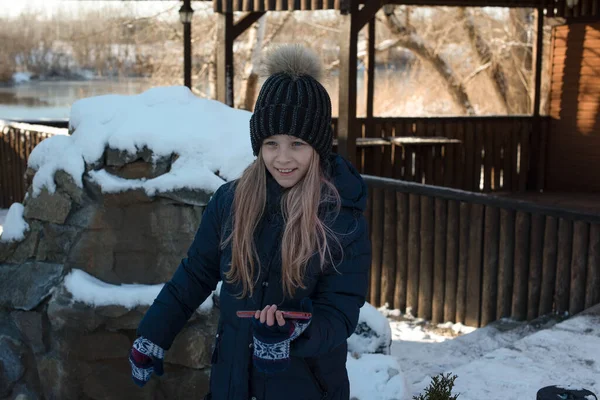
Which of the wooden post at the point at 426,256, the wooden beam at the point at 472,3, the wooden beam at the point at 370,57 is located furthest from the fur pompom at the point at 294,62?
the wooden beam at the point at 370,57

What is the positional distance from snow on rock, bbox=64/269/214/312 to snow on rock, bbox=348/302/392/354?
779 mm

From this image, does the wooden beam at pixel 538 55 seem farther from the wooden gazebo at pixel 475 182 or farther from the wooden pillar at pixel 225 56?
the wooden pillar at pixel 225 56

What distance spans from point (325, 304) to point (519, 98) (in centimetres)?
2459

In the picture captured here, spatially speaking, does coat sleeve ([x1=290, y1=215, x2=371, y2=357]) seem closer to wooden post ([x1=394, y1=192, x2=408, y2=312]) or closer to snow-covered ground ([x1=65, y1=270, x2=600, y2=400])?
snow-covered ground ([x1=65, y1=270, x2=600, y2=400])

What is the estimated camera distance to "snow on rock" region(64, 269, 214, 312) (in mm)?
4141

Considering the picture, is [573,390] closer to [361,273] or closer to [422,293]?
[361,273]

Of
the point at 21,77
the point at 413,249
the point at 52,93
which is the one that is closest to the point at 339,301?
the point at 413,249

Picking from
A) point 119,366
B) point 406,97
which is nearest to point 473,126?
point 119,366

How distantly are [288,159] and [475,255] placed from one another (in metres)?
4.30

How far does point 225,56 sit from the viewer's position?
9805 millimetres

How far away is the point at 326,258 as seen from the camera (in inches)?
79.9

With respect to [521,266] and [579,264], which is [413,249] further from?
[579,264]

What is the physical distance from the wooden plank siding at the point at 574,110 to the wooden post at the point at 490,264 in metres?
5.19

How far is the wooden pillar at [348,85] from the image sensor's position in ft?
26.3
